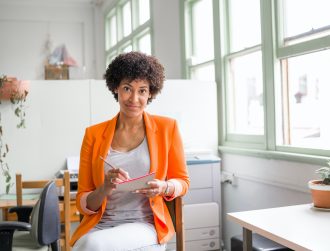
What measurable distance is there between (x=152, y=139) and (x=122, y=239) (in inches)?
17.2

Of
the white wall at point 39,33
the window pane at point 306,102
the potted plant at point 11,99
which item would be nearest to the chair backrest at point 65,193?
the potted plant at point 11,99

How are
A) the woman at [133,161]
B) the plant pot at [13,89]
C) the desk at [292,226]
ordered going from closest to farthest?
the desk at [292,226], the woman at [133,161], the plant pot at [13,89]

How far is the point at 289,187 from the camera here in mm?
2484

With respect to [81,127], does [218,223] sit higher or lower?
lower

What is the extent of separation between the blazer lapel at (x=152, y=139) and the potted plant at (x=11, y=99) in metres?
1.57

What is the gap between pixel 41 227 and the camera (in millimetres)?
2057

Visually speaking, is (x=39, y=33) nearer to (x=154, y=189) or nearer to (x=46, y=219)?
(x=46, y=219)

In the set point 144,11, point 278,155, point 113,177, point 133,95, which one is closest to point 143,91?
point 133,95

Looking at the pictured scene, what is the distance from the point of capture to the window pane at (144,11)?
5.31m

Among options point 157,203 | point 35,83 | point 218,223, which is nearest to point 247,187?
point 218,223

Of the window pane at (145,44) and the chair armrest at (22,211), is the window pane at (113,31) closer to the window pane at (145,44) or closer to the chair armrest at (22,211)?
the window pane at (145,44)

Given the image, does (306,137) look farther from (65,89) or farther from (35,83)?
(35,83)

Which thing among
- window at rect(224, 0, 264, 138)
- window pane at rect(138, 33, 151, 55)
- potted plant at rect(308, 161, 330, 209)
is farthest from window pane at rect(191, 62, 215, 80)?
potted plant at rect(308, 161, 330, 209)

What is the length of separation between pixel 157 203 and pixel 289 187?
46.1 inches
